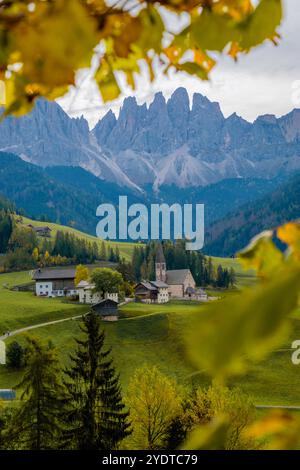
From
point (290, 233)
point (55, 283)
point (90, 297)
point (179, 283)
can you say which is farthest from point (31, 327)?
point (290, 233)

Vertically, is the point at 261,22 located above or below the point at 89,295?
above

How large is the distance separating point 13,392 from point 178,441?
23.3m

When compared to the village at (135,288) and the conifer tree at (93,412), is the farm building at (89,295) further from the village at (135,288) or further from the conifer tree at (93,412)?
the conifer tree at (93,412)

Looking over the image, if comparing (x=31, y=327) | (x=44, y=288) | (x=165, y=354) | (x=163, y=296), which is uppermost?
(x=44, y=288)

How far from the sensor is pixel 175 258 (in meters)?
150

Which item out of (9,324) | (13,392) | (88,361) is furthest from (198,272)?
(88,361)

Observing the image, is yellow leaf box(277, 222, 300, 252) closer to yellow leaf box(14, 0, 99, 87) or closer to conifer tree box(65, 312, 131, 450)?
yellow leaf box(14, 0, 99, 87)

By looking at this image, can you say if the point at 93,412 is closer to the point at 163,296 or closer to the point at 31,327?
the point at 31,327

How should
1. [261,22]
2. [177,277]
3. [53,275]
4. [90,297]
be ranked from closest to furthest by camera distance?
1. [261,22]
2. [90,297]
3. [53,275]
4. [177,277]

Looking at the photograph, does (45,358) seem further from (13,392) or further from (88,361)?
(13,392)

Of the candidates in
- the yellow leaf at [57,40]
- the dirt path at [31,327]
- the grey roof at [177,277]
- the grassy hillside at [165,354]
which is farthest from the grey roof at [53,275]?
the yellow leaf at [57,40]

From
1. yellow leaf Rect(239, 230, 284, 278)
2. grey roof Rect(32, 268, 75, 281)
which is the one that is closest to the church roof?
grey roof Rect(32, 268, 75, 281)

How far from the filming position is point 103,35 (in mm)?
1969

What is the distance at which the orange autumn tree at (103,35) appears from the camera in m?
1.35
